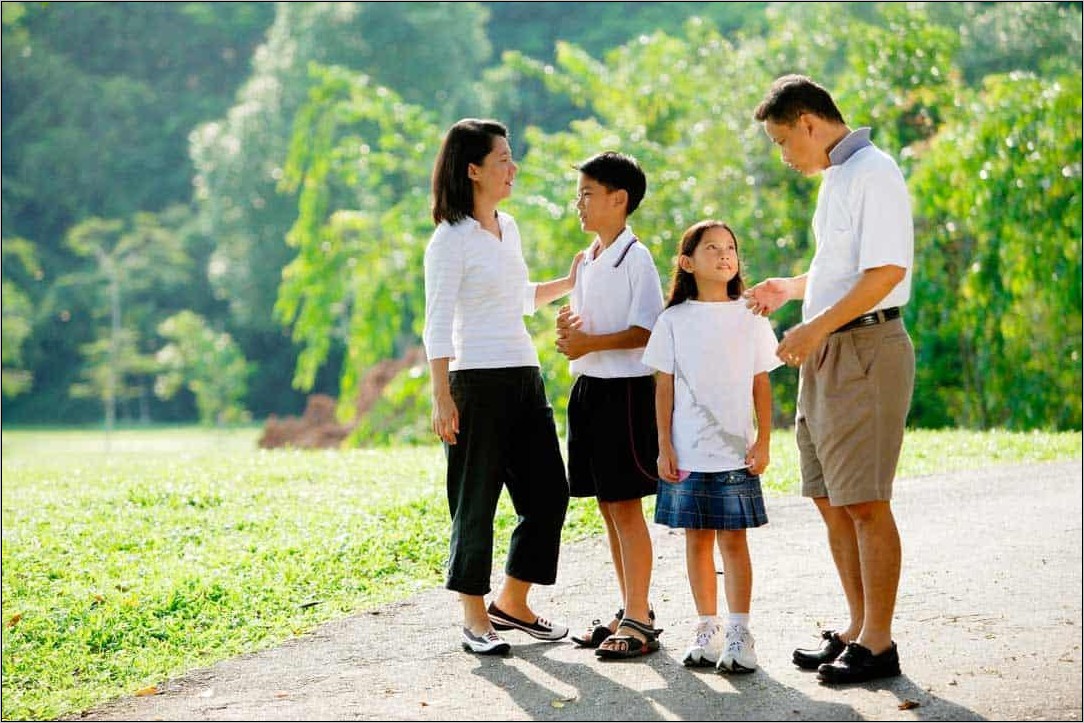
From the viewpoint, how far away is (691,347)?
4.35 meters

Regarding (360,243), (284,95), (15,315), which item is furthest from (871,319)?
(15,315)

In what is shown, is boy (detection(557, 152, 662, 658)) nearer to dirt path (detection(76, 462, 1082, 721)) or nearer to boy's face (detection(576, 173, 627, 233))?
boy's face (detection(576, 173, 627, 233))

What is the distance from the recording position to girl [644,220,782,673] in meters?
4.31

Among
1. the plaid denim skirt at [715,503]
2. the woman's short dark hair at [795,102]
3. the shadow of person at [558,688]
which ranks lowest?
the shadow of person at [558,688]

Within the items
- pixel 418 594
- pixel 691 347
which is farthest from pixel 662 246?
pixel 691 347

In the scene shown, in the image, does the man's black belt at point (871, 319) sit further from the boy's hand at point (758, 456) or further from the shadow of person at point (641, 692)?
the shadow of person at point (641, 692)

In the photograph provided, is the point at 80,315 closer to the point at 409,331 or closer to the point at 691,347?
the point at 409,331

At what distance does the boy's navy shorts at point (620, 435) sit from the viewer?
4.55 meters

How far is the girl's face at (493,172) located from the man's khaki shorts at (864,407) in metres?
1.22

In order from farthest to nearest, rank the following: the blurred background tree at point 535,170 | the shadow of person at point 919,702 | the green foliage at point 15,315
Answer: the green foliage at point 15,315 < the blurred background tree at point 535,170 < the shadow of person at point 919,702

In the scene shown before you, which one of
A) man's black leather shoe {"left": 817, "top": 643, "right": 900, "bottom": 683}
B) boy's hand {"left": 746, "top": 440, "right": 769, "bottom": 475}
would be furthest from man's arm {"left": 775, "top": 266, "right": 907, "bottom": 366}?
man's black leather shoe {"left": 817, "top": 643, "right": 900, "bottom": 683}

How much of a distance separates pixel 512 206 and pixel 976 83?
8.13 metres

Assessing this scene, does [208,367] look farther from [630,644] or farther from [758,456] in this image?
[758,456]

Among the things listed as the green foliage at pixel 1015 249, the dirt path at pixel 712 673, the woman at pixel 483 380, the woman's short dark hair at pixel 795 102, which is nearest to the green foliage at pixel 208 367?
the green foliage at pixel 1015 249
